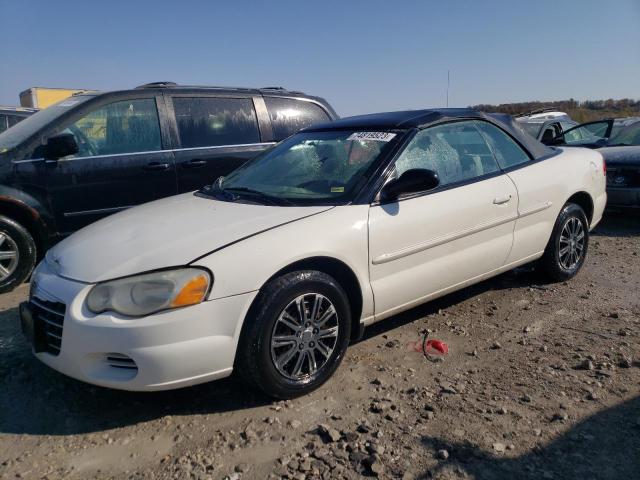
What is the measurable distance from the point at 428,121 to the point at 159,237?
199 cm

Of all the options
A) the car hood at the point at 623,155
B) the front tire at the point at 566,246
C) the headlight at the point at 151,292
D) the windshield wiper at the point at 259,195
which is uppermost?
the windshield wiper at the point at 259,195

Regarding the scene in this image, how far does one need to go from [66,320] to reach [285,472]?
128cm

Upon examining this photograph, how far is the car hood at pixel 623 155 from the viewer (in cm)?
702

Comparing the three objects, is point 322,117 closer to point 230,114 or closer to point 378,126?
point 230,114

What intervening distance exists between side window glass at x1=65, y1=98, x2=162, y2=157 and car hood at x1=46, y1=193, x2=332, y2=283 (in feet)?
6.19

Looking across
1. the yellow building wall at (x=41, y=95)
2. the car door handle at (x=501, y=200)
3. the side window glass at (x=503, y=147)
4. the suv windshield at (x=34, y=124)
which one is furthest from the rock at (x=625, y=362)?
the yellow building wall at (x=41, y=95)

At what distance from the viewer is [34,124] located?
5.13 m

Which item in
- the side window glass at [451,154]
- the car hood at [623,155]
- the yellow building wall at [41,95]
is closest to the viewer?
the side window glass at [451,154]

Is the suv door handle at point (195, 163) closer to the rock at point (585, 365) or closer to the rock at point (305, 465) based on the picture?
the rock at point (305, 465)

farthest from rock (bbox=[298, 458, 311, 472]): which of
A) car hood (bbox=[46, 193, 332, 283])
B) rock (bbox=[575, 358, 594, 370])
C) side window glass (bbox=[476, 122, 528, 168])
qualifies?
side window glass (bbox=[476, 122, 528, 168])

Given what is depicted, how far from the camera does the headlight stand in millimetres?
2598

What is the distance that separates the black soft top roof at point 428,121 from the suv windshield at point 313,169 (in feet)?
0.31

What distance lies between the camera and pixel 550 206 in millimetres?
4371

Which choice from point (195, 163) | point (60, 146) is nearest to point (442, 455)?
point (195, 163)
